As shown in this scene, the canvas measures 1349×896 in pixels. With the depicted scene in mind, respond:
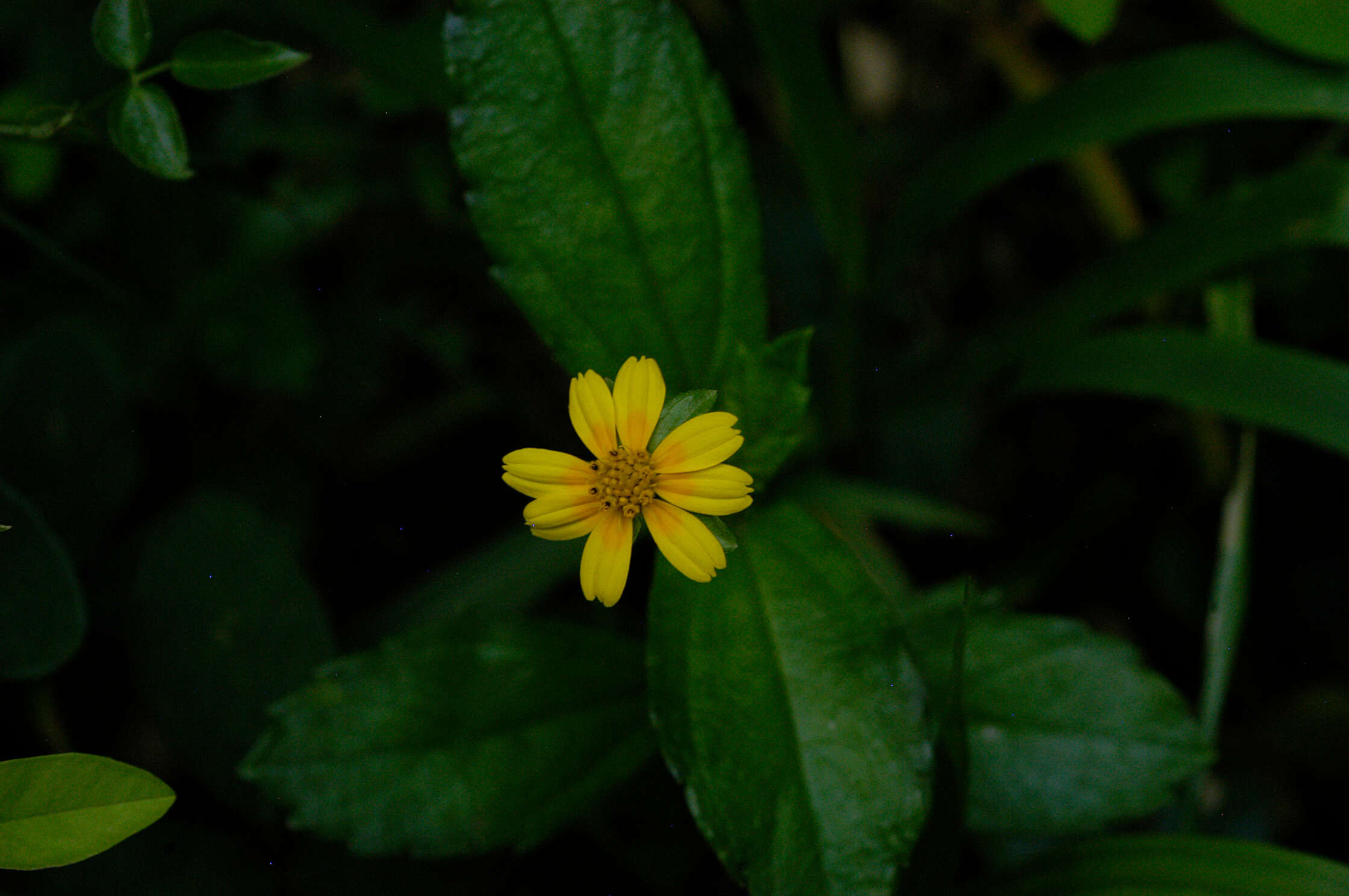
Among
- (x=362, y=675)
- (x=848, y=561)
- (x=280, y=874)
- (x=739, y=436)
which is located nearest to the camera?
(x=739, y=436)

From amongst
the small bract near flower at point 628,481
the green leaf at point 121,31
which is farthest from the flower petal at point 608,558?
the green leaf at point 121,31

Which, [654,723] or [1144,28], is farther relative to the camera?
[1144,28]

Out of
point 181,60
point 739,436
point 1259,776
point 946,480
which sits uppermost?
point 181,60

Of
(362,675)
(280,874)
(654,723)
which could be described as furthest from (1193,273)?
(280,874)

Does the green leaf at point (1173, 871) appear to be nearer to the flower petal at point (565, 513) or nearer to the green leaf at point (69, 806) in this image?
the flower petal at point (565, 513)

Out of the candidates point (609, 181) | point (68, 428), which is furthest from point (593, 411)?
point (68, 428)

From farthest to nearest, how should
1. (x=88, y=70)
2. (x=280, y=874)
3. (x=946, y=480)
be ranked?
(x=946, y=480) < (x=88, y=70) < (x=280, y=874)

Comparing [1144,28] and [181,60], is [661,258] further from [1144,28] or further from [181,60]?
[1144,28]
